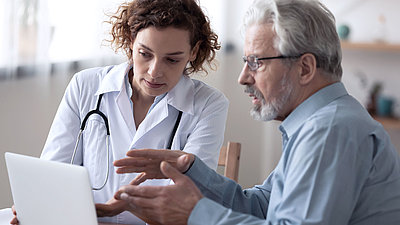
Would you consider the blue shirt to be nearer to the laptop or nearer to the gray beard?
the gray beard

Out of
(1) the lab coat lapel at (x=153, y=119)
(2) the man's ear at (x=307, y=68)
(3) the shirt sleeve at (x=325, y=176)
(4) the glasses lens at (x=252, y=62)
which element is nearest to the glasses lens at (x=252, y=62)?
(4) the glasses lens at (x=252, y=62)

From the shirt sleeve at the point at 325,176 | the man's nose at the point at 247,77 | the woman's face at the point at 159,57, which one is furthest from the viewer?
the woman's face at the point at 159,57

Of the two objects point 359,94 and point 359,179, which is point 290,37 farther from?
point 359,94

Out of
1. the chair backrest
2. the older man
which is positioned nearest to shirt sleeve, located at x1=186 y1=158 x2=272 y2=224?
the older man

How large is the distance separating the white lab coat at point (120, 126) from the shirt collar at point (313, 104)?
1.66 feet

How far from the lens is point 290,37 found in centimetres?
135

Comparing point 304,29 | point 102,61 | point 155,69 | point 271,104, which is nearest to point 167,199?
point 271,104

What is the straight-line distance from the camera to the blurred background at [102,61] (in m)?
2.52

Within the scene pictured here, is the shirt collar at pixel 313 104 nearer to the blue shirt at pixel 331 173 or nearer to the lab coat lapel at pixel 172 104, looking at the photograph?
the blue shirt at pixel 331 173

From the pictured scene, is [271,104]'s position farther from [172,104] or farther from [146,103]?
[146,103]

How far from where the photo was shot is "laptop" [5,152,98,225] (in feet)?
4.02

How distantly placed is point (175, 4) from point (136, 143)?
461 millimetres

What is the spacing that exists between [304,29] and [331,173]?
0.36 m

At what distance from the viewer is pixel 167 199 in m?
1.25
